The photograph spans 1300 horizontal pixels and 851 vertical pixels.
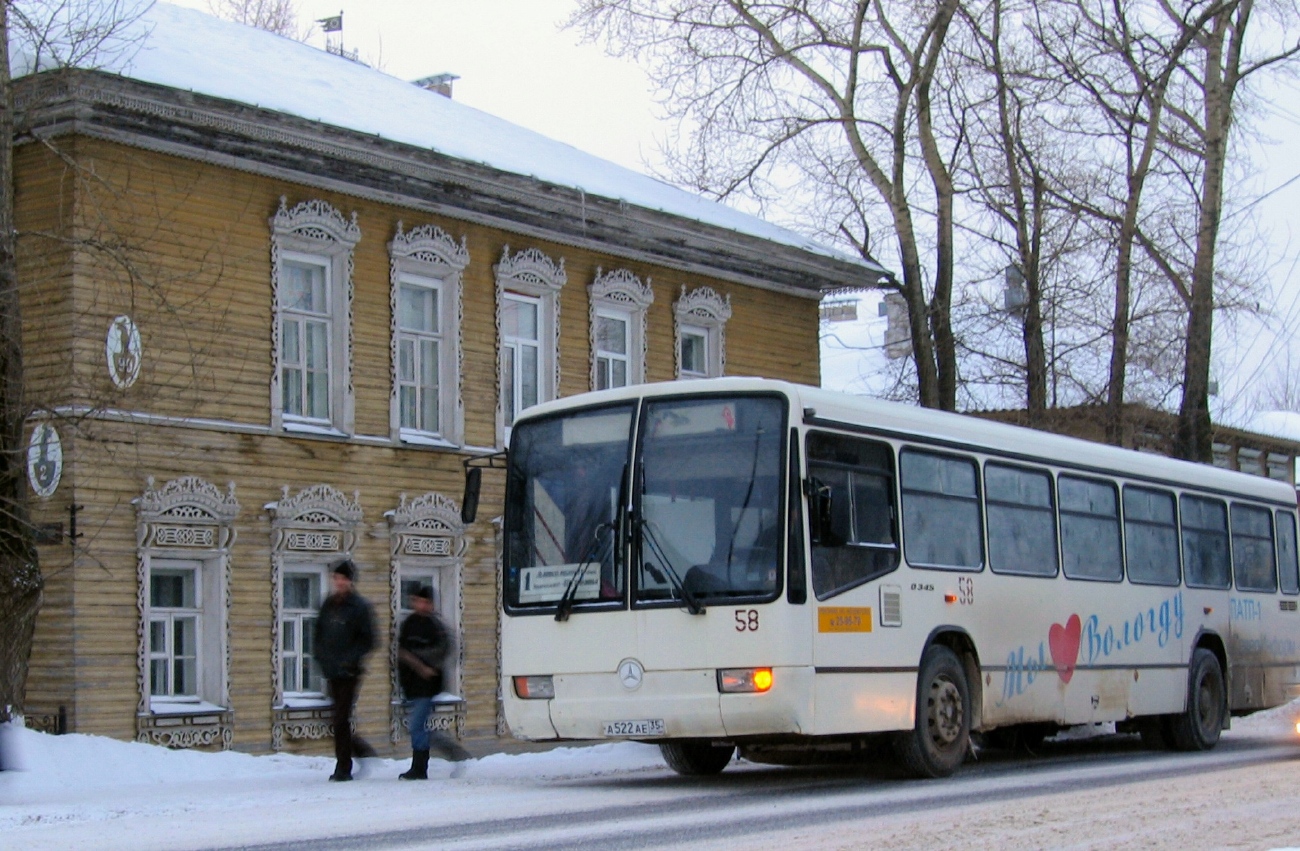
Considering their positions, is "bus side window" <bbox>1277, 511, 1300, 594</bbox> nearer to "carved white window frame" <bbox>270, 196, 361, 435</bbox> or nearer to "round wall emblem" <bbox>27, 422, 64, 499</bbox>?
"carved white window frame" <bbox>270, 196, 361, 435</bbox>

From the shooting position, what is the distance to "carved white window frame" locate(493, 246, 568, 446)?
23.6 m

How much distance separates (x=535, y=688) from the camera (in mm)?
13680

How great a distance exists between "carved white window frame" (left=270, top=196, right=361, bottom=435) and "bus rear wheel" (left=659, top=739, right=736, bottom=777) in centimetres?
734

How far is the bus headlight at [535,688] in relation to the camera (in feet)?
44.6

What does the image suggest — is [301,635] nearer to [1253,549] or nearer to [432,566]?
[432,566]

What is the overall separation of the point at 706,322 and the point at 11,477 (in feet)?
41.8

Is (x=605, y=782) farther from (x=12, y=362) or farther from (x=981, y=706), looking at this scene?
(x=12, y=362)

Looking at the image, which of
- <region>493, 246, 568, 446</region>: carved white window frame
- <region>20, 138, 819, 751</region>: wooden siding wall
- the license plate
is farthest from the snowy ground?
<region>493, 246, 568, 446</region>: carved white window frame

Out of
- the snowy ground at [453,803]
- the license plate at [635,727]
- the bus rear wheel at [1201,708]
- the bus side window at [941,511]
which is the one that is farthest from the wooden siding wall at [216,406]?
the bus rear wheel at [1201,708]

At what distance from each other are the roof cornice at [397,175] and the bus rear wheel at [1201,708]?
9986 millimetres

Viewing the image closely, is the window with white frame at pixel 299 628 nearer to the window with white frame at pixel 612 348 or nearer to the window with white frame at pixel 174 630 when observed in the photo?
Answer: the window with white frame at pixel 174 630

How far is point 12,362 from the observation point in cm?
1606

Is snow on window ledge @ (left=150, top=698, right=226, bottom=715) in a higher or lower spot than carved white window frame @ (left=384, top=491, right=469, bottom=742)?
lower

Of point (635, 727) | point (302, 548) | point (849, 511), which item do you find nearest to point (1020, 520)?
point (849, 511)
